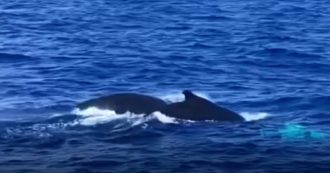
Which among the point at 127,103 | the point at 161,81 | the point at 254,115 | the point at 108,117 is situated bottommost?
the point at 254,115

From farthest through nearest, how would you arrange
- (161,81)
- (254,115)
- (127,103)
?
(161,81)
(254,115)
(127,103)

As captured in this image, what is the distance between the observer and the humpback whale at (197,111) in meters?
25.4

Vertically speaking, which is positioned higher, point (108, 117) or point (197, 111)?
point (197, 111)

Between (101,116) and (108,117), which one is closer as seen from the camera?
(108,117)

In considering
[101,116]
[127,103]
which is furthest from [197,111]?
[101,116]

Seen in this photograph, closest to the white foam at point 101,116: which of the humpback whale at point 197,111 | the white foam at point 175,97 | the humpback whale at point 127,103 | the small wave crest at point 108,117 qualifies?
the small wave crest at point 108,117

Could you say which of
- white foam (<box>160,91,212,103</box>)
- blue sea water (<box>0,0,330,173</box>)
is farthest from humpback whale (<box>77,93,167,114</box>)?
white foam (<box>160,91,212,103</box>)

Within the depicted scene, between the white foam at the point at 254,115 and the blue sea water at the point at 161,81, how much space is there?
0.11ft

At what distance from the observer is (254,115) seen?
1054 inches

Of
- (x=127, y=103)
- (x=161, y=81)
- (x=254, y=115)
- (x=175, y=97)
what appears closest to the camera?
(x=127, y=103)

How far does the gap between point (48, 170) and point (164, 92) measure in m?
11.3

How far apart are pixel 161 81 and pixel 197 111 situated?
25.3 feet

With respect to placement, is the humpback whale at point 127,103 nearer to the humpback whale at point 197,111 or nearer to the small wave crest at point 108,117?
the small wave crest at point 108,117

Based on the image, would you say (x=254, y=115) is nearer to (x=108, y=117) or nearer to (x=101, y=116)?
(x=108, y=117)
